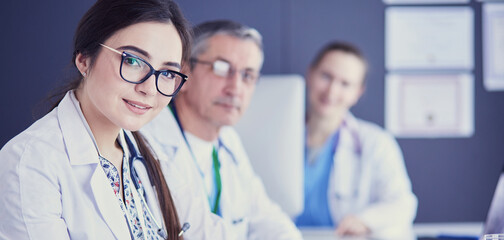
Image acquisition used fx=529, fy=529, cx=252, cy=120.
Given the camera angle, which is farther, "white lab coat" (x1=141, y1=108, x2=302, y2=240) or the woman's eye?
"white lab coat" (x1=141, y1=108, x2=302, y2=240)

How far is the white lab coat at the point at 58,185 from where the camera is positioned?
996 mm

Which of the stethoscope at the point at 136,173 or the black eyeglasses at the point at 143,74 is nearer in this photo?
the black eyeglasses at the point at 143,74

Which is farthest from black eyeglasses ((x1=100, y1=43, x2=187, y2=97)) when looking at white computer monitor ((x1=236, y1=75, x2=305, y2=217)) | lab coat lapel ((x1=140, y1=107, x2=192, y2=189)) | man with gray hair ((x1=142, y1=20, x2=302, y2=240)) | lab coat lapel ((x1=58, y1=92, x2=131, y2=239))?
white computer monitor ((x1=236, y1=75, x2=305, y2=217))

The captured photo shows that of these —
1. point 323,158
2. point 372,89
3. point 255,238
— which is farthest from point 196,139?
point 372,89

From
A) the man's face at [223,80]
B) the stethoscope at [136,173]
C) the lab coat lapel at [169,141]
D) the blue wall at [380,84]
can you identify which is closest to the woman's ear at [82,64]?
the stethoscope at [136,173]

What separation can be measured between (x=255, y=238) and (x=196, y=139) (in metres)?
0.39

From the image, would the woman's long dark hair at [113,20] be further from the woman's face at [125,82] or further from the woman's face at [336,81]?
the woman's face at [336,81]

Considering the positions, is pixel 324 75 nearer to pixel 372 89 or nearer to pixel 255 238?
pixel 372 89

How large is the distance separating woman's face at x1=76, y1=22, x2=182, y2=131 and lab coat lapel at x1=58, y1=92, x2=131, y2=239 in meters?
0.05

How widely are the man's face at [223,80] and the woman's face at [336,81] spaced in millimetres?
905

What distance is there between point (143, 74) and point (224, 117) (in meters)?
0.66

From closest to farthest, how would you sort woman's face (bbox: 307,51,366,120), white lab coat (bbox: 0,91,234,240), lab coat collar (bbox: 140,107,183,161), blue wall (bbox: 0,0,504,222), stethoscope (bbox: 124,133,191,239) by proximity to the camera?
white lab coat (bbox: 0,91,234,240) → stethoscope (bbox: 124,133,191,239) → lab coat collar (bbox: 140,107,183,161) → blue wall (bbox: 0,0,504,222) → woman's face (bbox: 307,51,366,120)

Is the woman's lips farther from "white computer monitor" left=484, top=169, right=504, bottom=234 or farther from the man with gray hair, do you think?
"white computer monitor" left=484, top=169, right=504, bottom=234

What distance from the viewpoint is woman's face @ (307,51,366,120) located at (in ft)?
8.77
